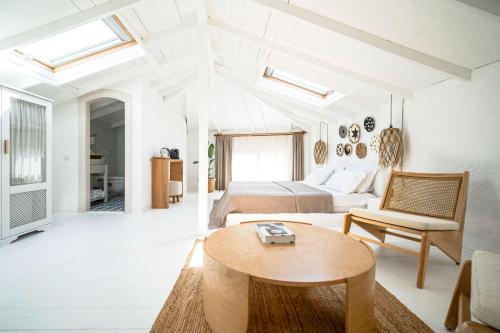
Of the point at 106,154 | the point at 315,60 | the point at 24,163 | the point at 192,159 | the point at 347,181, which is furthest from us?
the point at 192,159

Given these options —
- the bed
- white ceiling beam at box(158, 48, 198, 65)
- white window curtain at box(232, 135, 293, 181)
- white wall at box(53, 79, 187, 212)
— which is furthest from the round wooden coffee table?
white window curtain at box(232, 135, 293, 181)

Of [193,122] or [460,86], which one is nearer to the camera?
[460,86]

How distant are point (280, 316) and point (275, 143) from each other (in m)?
6.00

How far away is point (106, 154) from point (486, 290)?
7.66 meters

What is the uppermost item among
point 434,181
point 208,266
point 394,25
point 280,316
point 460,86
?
point 394,25

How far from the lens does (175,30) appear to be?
9.71 feet

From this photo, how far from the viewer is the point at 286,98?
4.89 meters

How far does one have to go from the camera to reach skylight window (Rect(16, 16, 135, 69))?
269cm

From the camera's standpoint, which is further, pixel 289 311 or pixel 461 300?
pixel 289 311

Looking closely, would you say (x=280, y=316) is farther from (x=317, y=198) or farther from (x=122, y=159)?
(x=122, y=159)

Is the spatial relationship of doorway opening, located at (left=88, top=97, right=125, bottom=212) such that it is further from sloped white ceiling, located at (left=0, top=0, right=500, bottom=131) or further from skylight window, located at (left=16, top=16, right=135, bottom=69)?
sloped white ceiling, located at (left=0, top=0, right=500, bottom=131)

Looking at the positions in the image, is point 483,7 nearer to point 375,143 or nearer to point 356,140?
point 375,143

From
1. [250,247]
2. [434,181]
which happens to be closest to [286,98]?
[434,181]

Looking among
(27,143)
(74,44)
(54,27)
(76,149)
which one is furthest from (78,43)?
(76,149)
